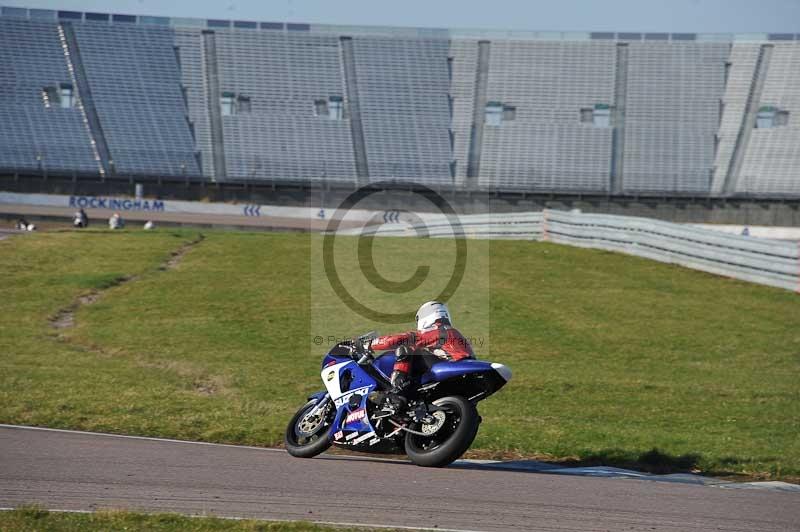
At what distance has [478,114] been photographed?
59875mm

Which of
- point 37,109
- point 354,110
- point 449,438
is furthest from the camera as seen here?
point 354,110

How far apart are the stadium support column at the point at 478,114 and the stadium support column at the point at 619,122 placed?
27.0 feet

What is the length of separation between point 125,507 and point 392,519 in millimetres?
1925

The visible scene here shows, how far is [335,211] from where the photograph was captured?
2174 inches

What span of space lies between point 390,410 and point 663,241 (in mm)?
17453

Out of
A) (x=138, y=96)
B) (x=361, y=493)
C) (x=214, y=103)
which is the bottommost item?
(x=361, y=493)

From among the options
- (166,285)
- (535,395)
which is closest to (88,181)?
(166,285)

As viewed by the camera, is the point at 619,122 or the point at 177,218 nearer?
the point at 177,218

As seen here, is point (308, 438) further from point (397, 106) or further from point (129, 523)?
point (397, 106)

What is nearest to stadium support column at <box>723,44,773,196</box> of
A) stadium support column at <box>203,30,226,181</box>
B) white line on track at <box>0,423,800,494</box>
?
stadium support column at <box>203,30,226,181</box>

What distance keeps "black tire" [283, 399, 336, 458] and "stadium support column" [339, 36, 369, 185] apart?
47232mm

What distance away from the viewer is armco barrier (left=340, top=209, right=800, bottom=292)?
70.5ft

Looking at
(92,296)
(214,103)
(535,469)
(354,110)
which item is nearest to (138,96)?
(214,103)

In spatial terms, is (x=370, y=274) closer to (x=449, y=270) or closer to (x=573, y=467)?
(x=449, y=270)
